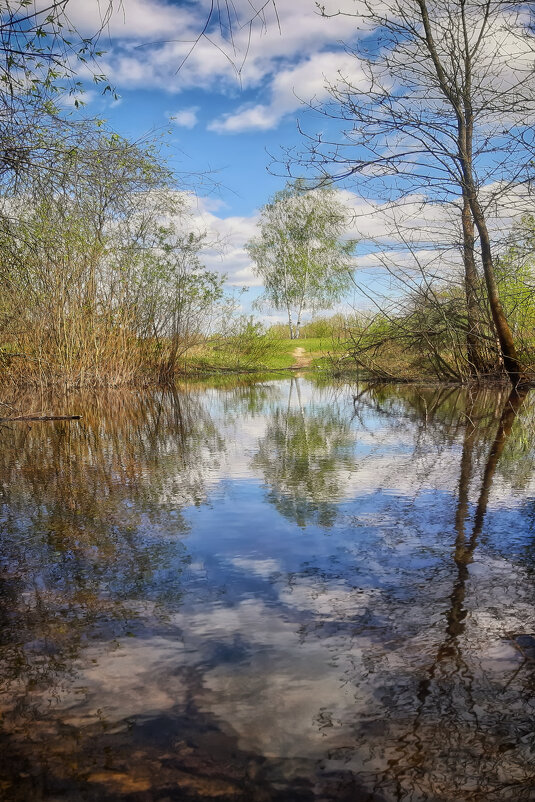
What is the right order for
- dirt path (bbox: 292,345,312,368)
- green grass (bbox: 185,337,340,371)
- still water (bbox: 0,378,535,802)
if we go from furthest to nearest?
dirt path (bbox: 292,345,312,368) → green grass (bbox: 185,337,340,371) → still water (bbox: 0,378,535,802)

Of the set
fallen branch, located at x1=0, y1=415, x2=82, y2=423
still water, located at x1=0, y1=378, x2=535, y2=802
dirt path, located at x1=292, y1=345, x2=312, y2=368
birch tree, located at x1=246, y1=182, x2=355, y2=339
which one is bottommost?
still water, located at x1=0, y1=378, x2=535, y2=802

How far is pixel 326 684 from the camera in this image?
1.43 metres

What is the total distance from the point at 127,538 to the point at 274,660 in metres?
1.22

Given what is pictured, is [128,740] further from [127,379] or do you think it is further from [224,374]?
[224,374]

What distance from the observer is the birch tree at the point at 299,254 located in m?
42.8

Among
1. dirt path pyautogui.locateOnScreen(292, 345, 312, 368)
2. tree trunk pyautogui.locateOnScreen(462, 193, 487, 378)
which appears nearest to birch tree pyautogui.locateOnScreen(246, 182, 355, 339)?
dirt path pyautogui.locateOnScreen(292, 345, 312, 368)

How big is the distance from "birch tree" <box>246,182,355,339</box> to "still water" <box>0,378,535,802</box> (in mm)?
40363

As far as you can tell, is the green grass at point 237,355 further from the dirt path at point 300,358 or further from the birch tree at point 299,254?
the birch tree at point 299,254

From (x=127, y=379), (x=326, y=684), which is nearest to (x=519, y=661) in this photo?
(x=326, y=684)

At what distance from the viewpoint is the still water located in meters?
1.16

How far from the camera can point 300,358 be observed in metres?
29.5

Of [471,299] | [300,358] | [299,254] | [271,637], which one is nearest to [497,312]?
[471,299]

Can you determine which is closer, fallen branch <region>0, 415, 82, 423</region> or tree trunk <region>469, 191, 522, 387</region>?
fallen branch <region>0, 415, 82, 423</region>

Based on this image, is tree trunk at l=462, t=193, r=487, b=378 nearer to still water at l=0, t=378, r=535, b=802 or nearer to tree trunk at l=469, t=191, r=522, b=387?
tree trunk at l=469, t=191, r=522, b=387
